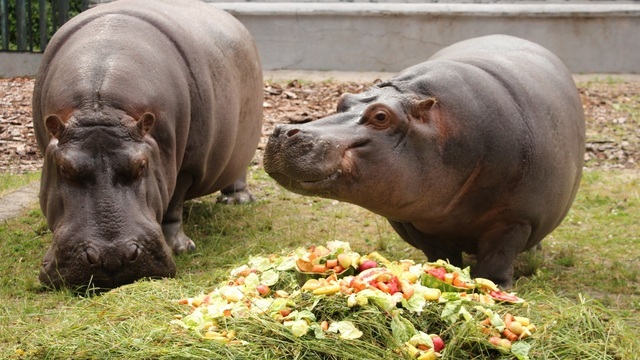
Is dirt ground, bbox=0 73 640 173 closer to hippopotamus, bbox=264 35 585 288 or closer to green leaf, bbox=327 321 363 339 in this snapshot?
hippopotamus, bbox=264 35 585 288

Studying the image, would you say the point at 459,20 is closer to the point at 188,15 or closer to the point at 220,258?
the point at 188,15

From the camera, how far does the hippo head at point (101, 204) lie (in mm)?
5461

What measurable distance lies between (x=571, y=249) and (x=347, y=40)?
6.42 metres

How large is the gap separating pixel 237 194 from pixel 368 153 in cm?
334

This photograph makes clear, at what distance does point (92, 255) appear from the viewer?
17.8 ft

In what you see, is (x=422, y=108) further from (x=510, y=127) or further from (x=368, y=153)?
(x=510, y=127)

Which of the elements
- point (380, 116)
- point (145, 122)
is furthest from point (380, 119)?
point (145, 122)

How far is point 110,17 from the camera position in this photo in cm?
655

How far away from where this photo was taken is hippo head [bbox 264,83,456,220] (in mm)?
4977

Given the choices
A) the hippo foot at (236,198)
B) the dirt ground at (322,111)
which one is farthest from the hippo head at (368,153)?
the dirt ground at (322,111)

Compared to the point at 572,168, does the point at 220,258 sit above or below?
below

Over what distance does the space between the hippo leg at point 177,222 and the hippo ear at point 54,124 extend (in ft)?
3.96

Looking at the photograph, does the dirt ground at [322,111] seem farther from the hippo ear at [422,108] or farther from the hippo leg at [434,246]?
the hippo ear at [422,108]

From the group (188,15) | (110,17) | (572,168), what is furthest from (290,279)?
(188,15)
